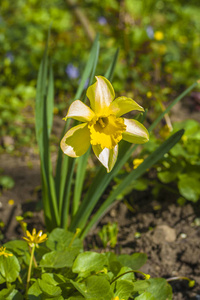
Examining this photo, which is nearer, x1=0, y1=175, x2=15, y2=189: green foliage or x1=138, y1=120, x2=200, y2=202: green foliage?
x1=138, y1=120, x2=200, y2=202: green foliage

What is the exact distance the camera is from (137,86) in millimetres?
2957

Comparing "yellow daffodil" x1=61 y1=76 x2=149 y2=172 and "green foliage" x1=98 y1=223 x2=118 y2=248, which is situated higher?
"yellow daffodil" x1=61 y1=76 x2=149 y2=172

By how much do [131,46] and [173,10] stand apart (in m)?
1.52

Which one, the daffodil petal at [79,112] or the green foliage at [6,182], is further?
the green foliage at [6,182]

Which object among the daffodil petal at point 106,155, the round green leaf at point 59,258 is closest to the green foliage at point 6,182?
the round green leaf at point 59,258

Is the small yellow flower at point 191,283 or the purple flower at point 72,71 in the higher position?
the purple flower at point 72,71

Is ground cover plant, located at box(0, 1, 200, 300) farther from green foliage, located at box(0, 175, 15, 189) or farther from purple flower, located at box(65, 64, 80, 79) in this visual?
purple flower, located at box(65, 64, 80, 79)

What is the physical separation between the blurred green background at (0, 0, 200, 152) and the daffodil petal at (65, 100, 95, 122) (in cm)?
168

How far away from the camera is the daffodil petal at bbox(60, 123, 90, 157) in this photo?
1013 millimetres

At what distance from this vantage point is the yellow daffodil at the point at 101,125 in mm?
1001

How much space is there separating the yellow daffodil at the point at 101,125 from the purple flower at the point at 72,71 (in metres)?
2.18

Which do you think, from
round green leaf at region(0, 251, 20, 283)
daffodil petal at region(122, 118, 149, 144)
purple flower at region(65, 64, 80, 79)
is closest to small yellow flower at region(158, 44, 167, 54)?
purple flower at region(65, 64, 80, 79)

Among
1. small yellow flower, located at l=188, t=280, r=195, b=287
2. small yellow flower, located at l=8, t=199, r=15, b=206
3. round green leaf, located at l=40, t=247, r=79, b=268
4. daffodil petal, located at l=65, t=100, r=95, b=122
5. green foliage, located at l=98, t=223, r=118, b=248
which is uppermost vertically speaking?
daffodil petal, located at l=65, t=100, r=95, b=122

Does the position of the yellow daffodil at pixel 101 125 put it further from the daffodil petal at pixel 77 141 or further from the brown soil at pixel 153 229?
the brown soil at pixel 153 229
